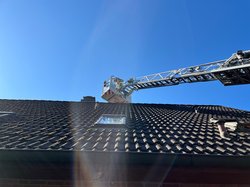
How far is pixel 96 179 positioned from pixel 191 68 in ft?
37.7

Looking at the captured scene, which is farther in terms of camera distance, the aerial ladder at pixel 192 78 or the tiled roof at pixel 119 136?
the aerial ladder at pixel 192 78

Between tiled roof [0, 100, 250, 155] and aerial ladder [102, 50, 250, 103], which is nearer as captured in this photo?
tiled roof [0, 100, 250, 155]

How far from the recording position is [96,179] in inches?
125

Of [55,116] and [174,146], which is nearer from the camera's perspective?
[174,146]

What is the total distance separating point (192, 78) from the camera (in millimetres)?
13602

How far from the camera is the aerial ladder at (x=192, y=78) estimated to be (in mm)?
10342

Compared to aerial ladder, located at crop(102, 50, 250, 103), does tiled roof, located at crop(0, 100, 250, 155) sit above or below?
below

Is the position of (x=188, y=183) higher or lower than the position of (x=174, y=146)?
lower

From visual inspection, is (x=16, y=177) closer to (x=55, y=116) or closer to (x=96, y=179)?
(x=96, y=179)

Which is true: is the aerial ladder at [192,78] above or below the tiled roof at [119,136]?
above

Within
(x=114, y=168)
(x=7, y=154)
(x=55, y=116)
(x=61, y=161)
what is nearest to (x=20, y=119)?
(x=55, y=116)

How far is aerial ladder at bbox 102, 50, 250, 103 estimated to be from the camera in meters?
10.3

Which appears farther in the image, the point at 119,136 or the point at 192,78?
the point at 192,78

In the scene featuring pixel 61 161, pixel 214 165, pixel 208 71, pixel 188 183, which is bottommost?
pixel 188 183
